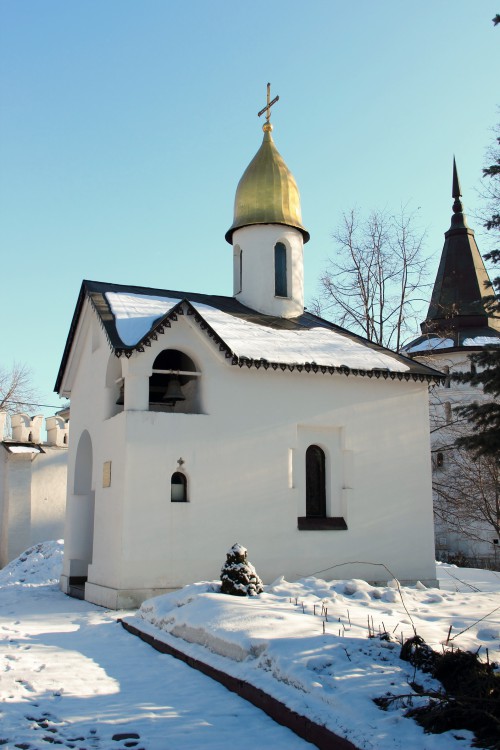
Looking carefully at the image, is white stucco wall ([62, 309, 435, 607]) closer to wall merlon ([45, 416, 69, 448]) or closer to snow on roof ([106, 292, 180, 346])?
snow on roof ([106, 292, 180, 346])

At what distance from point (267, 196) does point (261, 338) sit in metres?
5.74

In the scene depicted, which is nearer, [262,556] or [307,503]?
[262,556]

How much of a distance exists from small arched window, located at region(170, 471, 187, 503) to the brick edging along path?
5972mm

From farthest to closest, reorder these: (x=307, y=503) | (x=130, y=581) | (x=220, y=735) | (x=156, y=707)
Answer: (x=307, y=503) < (x=130, y=581) < (x=156, y=707) < (x=220, y=735)

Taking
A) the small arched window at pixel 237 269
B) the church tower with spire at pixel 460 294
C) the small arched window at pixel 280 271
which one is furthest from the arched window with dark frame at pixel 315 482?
the church tower with spire at pixel 460 294

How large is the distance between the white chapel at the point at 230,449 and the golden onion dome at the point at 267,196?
3.09m

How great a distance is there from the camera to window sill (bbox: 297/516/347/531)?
16047 mm

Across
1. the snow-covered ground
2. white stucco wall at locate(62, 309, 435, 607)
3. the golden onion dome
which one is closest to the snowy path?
the snow-covered ground

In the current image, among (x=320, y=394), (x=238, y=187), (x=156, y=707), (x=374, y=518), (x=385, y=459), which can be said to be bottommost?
(x=156, y=707)

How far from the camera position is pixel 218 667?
25.2 ft

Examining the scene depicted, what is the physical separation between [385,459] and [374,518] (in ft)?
4.49

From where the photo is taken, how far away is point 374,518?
55.4 ft

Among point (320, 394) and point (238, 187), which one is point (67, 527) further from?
point (238, 187)

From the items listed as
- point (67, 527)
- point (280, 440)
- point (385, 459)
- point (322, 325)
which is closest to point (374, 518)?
point (385, 459)
